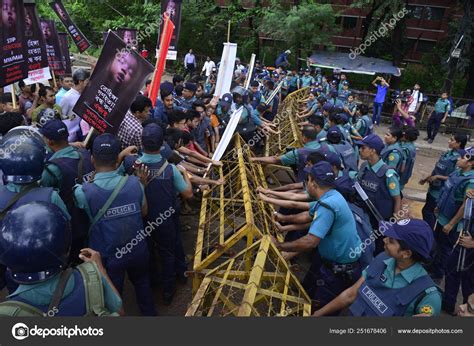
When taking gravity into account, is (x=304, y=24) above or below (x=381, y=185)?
above

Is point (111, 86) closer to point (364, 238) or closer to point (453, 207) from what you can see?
point (364, 238)

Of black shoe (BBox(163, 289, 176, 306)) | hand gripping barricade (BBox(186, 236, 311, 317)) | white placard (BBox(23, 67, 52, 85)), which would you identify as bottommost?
black shoe (BBox(163, 289, 176, 306))

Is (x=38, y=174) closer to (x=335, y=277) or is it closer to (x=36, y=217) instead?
(x=36, y=217)

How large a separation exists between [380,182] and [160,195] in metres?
Answer: 2.75

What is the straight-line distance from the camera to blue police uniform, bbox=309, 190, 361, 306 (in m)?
3.00

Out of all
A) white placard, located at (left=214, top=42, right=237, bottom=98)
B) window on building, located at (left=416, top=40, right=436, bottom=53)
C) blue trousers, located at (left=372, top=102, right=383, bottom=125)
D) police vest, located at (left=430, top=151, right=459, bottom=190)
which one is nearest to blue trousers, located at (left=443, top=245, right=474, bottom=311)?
police vest, located at (left=430, top=151, right=459, bottom=190)

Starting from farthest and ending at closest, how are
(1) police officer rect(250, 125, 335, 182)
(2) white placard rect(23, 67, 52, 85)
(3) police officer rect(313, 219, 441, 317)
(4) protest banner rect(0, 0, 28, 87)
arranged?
(2) white placard rect(23, 67, 52, 85)
(1) police officer rect(250, 125, 335, 182)
(4) protest banner rect(0, 0, 28, 87)
(3) police officer rect(313, 219, 441, 317)

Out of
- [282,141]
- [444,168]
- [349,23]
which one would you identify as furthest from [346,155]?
[349,23]

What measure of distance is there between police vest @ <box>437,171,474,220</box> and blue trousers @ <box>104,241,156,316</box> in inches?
146

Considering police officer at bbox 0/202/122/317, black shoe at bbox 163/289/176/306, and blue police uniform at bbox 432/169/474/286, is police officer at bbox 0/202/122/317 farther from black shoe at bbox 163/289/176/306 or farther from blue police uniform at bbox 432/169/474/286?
blue police uniform at bbox 432/169/474/286

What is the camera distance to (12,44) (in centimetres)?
458

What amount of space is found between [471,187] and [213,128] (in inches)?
169

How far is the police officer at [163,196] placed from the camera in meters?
3.35

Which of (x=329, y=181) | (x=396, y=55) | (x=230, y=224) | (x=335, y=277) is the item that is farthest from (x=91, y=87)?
(x=396, y=55)
